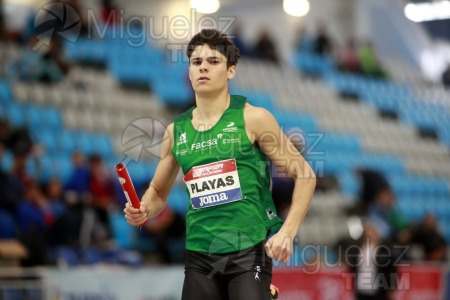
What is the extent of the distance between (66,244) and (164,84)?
736cm

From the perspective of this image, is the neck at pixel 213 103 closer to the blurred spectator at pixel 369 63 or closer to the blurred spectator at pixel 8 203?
the blurred spectator at pixel 8 203

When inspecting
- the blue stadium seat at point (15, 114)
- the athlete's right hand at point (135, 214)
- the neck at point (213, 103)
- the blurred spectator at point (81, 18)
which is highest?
the blurred spectator at point (81, 18)

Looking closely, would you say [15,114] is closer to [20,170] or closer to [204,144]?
[20,170]

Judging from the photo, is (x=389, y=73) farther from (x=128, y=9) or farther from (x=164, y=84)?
(x=164, y=84)

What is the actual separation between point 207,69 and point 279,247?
46.6 inches

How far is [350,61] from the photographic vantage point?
25.8 metres

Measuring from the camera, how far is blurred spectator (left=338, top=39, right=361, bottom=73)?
2569 centimetres

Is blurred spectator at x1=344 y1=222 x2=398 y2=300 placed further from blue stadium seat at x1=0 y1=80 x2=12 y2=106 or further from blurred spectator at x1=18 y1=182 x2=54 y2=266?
blue stadium seat at x1=0 y1=80 x2=12 y2=106

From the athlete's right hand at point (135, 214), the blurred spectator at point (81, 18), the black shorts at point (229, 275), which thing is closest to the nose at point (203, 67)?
the athlete's right hand at point (135, 214)

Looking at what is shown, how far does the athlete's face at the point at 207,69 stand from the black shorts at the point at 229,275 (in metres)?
0.99

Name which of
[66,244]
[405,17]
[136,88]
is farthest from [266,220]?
[405,17]

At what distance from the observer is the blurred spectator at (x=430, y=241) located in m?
14.7

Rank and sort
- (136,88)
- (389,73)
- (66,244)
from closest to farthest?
(66,244) < (136,88) < (389,73)

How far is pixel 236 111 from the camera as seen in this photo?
519 centimetres
